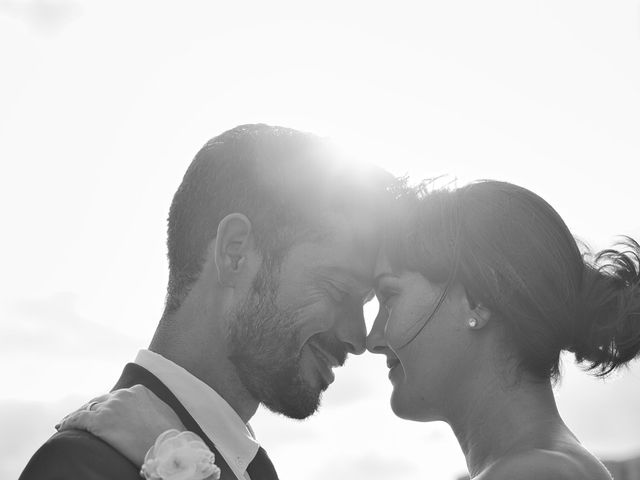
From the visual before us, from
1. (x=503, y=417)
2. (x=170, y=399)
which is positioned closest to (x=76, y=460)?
(x=170, y=399)

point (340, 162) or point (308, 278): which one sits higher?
point (340, 162)

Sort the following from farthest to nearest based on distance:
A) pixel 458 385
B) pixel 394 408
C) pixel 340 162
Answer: pixel 340 162 < pixel 394 408 < pixel 458 385

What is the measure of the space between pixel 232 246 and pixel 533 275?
69.9 inches

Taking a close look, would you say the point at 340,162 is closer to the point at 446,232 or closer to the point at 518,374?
the point at 446,232

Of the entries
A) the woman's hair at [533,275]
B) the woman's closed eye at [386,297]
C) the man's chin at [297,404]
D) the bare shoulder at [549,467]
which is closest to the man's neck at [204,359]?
the man's chin at [297,404]

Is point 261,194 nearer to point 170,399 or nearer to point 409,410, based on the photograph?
point 170,399

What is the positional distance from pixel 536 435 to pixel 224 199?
2.23m

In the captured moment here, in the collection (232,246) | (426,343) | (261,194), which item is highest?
(261,194)

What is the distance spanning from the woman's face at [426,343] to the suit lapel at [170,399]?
36.6 inches

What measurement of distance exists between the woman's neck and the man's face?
3.79 feet

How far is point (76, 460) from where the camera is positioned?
448cm

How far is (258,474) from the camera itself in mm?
5574

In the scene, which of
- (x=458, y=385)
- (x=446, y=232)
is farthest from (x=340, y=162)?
(x=458, y=385)

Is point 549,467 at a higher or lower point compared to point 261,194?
lower
